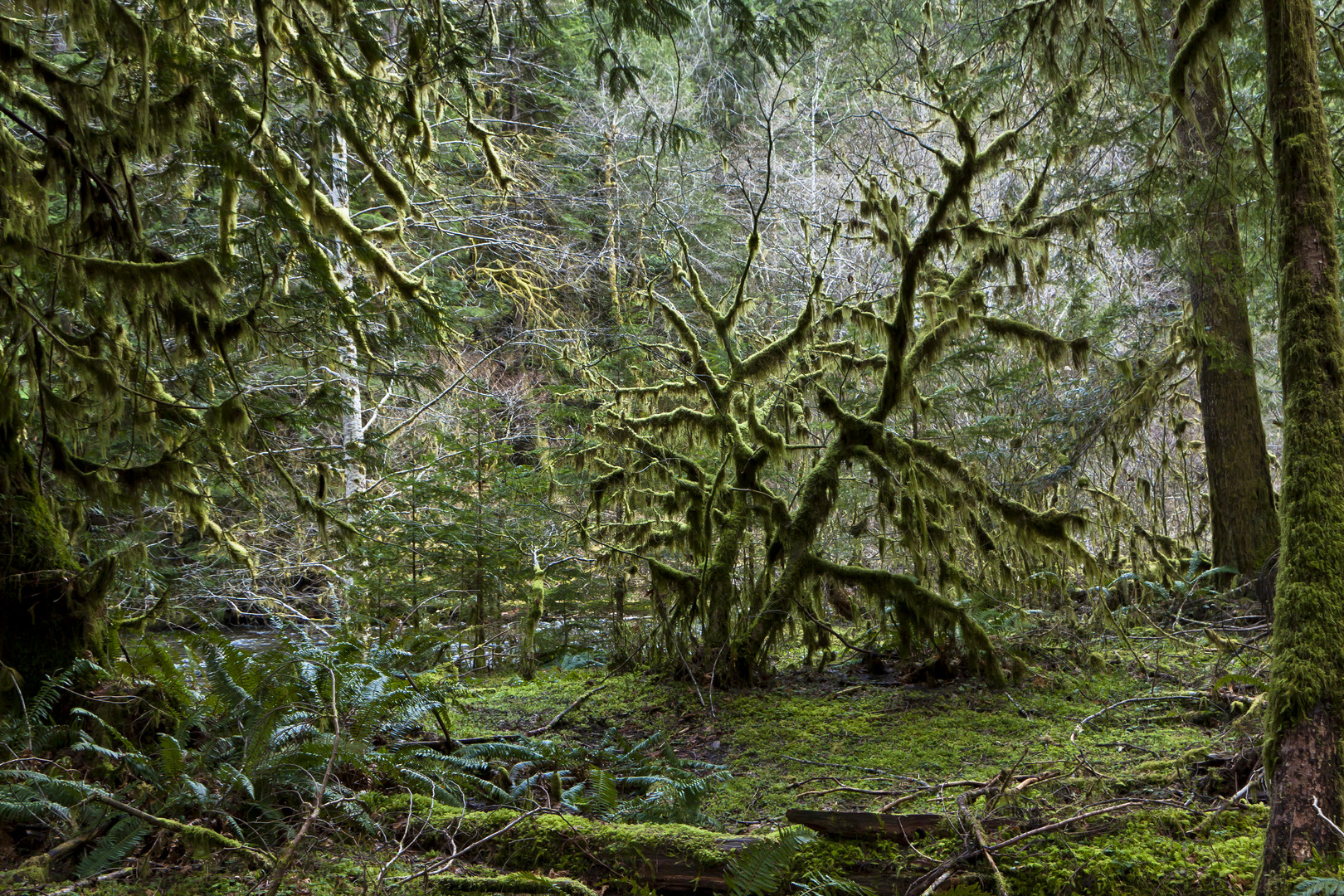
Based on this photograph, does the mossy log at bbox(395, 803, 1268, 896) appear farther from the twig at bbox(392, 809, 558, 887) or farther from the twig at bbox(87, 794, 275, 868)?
the twig at bbox(87, 794, 275, 868)

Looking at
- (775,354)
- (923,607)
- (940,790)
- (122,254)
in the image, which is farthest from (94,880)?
(775,354)

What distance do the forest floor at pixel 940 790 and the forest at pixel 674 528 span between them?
0.02 m

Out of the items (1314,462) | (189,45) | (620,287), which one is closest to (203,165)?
(189,45)

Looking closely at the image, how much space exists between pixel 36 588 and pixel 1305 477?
17.4ft

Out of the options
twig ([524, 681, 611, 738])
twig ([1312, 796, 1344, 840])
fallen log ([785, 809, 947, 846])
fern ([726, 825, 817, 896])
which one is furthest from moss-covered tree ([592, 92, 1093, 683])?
fern ([726, 825, 817, 896])

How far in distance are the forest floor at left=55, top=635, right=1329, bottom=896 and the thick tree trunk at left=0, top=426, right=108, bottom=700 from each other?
1.72 metres

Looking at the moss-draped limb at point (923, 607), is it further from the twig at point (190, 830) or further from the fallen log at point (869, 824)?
the twig at point (190, 830)

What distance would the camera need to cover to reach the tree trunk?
367 centimetres

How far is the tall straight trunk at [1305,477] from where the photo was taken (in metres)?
2.34

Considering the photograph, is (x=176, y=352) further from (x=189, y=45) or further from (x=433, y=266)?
(x=433, y=266)

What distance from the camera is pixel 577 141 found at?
18328 mm

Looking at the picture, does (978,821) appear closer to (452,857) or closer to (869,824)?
(869,824)

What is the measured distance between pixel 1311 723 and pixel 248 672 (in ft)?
13.0

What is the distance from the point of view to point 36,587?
3.76 meters
